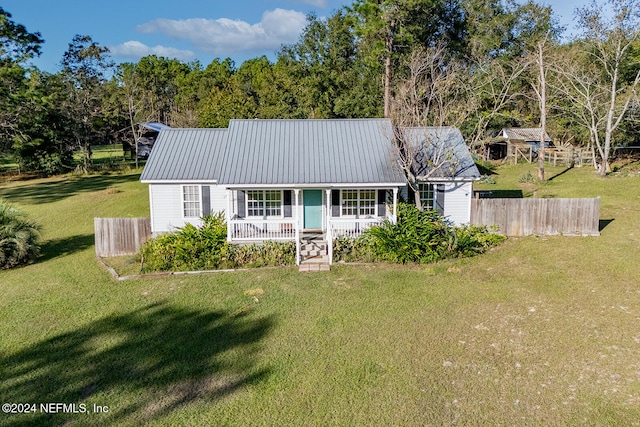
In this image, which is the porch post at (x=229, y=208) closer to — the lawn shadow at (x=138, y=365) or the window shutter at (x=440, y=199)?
the lawn shadow at (x=138, y=365)

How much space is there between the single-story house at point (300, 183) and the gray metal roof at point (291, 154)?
4 centimetres

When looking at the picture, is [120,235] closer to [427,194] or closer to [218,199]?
[218,199]

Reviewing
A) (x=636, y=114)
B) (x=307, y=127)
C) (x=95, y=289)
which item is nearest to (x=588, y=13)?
(x=636, y=114)

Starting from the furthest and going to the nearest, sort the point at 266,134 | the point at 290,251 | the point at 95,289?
the point at 266,134 < the point at 290,251 < the point at 95,289

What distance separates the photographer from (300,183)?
642 inches

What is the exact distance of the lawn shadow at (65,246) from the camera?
17.8 meters

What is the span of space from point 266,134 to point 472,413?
46.3ft

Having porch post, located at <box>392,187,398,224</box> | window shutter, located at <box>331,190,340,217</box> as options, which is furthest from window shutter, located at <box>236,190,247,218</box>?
porch post, located at <box>392,187,398,224</box>

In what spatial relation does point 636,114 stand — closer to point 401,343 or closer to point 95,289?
point 401,343

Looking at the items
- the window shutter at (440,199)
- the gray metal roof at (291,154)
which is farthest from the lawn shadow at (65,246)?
the window shutter at (440,199)

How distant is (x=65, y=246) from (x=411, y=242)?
1436 cm

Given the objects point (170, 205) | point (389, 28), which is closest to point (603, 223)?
point (170, 205)

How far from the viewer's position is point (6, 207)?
16594mm

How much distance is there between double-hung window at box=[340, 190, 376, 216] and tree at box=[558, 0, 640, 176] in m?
19.6
